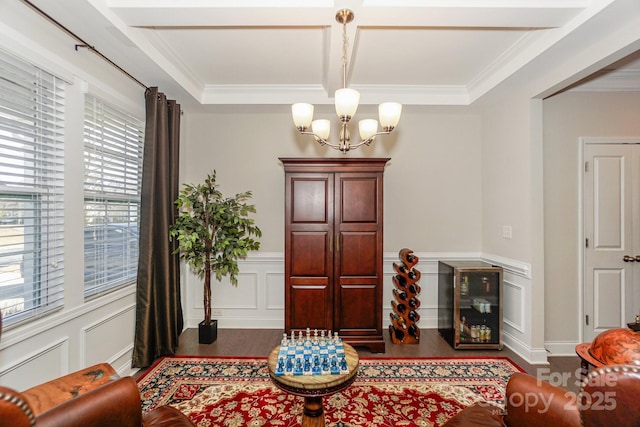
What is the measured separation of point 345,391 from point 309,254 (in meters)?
1.31

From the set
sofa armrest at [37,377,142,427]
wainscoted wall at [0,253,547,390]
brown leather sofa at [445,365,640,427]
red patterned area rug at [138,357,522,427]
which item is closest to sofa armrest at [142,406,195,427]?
sofa armrest at [37,377,142,427]

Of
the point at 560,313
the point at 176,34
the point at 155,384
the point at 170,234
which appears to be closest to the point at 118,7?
the point at 176,34

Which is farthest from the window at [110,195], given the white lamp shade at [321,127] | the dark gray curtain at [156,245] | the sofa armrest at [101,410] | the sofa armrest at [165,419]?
the white lamp shade at [321,127]

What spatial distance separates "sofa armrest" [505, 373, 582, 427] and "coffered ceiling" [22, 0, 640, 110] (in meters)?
2.17

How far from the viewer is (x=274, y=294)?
13.0ft

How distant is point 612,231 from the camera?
125 inches

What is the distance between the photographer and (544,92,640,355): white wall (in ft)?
10.5

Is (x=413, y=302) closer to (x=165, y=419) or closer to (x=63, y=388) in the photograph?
(x=165, y=419)

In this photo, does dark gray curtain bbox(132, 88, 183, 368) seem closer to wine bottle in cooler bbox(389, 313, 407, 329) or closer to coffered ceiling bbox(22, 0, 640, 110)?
coffered ceiling bbox(22, 0, 640, 110)

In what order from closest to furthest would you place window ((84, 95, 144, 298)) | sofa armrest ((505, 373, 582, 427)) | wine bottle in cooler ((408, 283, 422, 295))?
sofa armrest ((505, 373, 582, 427)), window ((84, 95, 144, 298)), wine bottle in cooler ((408, 283, 422, 295))

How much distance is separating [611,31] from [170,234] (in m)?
3.97

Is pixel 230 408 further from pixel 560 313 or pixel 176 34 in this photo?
pixel 560 313

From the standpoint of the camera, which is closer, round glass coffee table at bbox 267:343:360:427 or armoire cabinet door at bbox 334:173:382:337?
round glass coffee table at bbox 267:343:360:427

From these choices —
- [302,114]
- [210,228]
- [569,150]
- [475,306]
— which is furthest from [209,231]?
[569,150]
